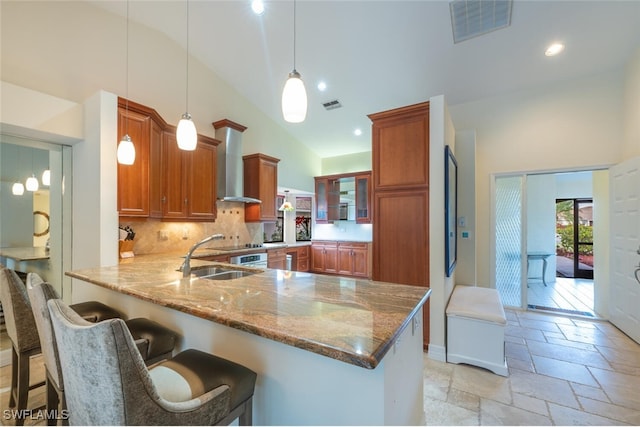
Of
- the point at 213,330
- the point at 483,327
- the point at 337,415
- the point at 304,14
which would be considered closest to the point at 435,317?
the point at 483,327

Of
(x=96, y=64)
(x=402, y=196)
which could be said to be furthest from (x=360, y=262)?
(x=96, y=64)

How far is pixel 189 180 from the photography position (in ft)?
12.3

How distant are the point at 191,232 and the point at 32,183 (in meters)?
1.82

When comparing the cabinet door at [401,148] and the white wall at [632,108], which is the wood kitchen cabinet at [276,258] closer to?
the cabinet door at [401,148]

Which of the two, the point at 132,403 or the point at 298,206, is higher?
the point at 298,206

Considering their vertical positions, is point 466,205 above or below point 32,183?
below

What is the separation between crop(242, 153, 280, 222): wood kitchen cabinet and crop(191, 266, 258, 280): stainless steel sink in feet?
8.13

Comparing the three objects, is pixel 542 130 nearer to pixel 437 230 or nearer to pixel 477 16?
pixel 477 16

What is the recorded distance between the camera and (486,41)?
3129mm

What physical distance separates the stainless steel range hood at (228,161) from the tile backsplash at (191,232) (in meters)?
0.35

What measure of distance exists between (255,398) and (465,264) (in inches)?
137

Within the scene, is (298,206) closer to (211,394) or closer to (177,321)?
(177,321)

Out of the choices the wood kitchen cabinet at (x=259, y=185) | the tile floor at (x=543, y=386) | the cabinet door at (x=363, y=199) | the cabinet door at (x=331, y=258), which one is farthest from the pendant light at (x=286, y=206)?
the tile floor at (x=543, y=386)

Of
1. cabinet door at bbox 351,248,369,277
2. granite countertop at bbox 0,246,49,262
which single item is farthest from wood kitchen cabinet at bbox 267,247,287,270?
granite countertop at bbox 0,246,49,262
